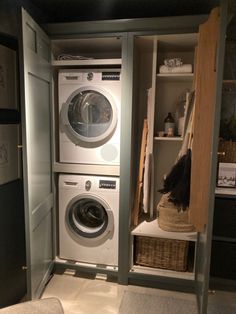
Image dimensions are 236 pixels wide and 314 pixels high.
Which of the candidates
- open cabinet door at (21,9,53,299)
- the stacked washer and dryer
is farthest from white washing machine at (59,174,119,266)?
open cabinet door at (21,9,53,299)

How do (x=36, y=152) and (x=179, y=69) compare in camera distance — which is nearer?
(x=36, y=152)

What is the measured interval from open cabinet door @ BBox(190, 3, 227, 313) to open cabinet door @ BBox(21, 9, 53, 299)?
109 cm

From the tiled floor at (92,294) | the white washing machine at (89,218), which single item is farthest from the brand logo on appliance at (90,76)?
the tiled floor at (92,294)

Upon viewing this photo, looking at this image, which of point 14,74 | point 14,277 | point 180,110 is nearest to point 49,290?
point 14,277

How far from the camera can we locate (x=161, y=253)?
235 cm

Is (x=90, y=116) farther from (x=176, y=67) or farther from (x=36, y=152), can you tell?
(x=176, y=67)

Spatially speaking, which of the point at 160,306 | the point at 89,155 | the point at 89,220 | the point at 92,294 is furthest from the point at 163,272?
the point at 89,155

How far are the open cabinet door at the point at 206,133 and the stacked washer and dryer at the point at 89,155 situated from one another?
0.71 meters

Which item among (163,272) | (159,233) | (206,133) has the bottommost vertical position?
(163,272)

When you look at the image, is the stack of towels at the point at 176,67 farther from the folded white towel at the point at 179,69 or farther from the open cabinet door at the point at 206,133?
the open cabinet door at the point at 206,133

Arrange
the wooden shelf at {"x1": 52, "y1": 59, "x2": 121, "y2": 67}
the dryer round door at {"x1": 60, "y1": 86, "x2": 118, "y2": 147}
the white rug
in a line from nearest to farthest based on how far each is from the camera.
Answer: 1. the white rug
2. the wooden shelf at {"x1": 52, "y1": 59, "x2": 121, "y2": 67}
3. the dryer round door at {"x1": 60, "y1": 86, "x2": 118, "y2": 147}

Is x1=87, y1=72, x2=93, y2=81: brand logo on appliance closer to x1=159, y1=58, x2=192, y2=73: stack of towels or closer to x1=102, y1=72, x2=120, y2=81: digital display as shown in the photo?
x1=102, y1=72, x2=120, y2=81: digital display

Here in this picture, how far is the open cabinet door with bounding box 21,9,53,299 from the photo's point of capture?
68.4 inches

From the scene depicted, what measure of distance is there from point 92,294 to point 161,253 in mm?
673
